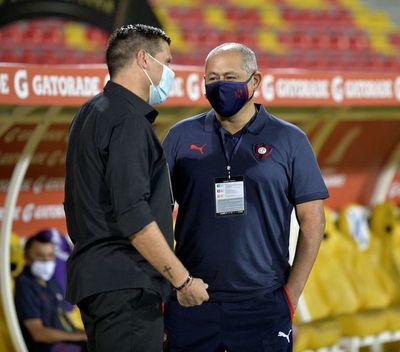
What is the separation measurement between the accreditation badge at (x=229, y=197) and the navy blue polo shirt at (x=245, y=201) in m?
0.02

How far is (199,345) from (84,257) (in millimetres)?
607

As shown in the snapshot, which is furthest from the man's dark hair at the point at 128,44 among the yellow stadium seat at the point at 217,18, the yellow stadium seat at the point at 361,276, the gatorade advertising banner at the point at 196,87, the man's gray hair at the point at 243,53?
the yellow stadium seat at the point at 217,18

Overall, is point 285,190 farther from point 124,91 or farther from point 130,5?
point 130,5

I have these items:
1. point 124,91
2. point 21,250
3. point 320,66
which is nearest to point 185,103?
point 21,250

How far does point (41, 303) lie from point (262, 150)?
2471 mm

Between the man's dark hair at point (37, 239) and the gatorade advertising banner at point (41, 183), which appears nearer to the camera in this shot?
the man's dark hair at point (37, 239)

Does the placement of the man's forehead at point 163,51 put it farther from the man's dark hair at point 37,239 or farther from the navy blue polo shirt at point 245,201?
the man's dark hair at point 37,239

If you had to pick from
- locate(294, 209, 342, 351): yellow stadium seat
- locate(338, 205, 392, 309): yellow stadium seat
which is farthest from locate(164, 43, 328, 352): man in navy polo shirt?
locate(338, 205, 392, 309): yellow stadium seat

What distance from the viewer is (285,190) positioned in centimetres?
379

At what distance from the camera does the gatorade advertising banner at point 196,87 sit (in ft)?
17.2

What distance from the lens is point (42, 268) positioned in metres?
5.95

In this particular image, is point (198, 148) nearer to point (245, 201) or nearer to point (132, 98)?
point (245, 201)

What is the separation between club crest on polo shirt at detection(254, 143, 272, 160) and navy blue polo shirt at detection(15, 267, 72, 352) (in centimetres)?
244

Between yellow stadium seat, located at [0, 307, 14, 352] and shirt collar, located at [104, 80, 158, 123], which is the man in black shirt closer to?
shirt collar, located at [104, 80, 158, 123]
